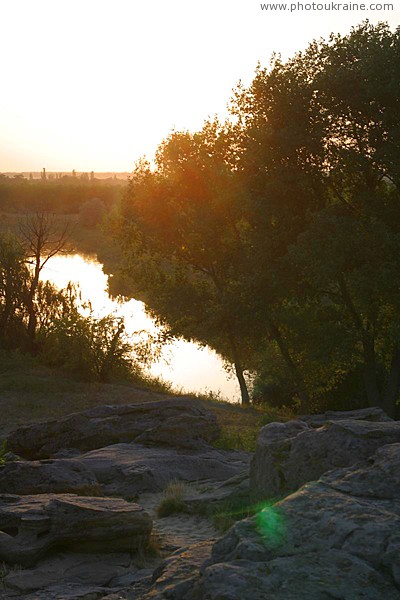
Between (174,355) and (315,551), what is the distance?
31370 mm

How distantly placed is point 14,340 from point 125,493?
14.5m

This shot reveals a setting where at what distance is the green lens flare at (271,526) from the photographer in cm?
501

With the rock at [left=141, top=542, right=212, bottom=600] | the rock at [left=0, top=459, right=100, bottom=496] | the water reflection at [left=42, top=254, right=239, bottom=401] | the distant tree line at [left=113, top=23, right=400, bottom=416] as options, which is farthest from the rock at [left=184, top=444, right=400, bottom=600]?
the water reflection at [left=42, top=254, right=239, bottom=401]

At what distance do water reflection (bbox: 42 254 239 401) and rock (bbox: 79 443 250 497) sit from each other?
443 inches

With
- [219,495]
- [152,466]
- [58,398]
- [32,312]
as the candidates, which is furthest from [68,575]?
[32,312]

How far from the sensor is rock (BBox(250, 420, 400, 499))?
24.2 ft

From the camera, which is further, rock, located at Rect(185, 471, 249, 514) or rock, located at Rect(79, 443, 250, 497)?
rock, located at Rect(79, 443, 250, 497)

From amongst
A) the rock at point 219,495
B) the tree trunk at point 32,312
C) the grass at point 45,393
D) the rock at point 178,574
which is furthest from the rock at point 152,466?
the tree trunk at point 32,312

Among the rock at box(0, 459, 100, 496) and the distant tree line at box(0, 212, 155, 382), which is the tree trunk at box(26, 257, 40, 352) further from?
the rock at box(0, 459, 100, 496)

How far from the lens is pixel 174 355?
36156 mm

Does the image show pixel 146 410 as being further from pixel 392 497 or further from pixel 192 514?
pixel 392 497

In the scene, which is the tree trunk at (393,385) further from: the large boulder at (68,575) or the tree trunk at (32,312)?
the large boulder at (68,575)

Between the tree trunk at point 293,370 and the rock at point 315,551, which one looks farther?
the tree trunk at point 293,370

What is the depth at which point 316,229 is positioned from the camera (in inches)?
764
